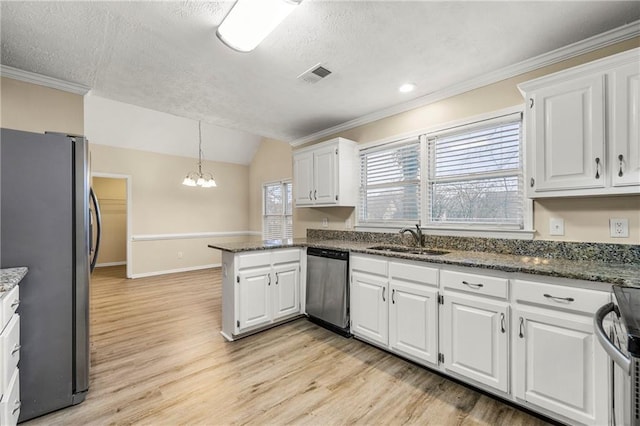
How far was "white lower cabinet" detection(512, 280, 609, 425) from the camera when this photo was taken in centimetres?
149

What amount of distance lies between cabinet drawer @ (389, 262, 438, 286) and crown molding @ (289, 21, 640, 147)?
1.71 meters

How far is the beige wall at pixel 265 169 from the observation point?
603 cm

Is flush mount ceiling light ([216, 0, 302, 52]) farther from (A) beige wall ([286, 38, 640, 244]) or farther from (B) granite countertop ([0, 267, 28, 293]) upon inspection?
(A) beige wall ([286, 38, 640, 244])

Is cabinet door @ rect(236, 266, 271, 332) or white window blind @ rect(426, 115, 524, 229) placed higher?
white window blind @ rect(426, 115, 524, 229)

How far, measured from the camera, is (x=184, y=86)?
8.67 feet

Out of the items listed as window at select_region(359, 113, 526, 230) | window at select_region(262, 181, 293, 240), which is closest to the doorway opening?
window at select_region(262, 181, 293, 240)

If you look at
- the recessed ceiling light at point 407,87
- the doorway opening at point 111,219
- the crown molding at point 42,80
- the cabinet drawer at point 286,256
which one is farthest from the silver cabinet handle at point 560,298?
the doorway opening at point 111,219

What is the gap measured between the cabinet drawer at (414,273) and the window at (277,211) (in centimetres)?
370

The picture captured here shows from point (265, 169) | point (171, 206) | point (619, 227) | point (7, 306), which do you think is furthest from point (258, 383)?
point (265, 169)

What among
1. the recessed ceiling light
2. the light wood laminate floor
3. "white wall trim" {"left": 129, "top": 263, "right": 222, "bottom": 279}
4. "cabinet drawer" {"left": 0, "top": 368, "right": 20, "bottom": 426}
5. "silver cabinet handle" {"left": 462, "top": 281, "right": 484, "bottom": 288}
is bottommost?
the light wood laminate floor

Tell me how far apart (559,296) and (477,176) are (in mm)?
1262

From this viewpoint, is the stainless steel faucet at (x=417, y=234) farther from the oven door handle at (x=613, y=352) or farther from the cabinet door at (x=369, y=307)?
the oven door handle at (x=613, y=352)

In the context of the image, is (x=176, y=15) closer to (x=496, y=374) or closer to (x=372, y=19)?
(x=372, y=19)

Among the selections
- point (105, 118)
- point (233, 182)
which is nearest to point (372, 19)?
point (105, 118)
